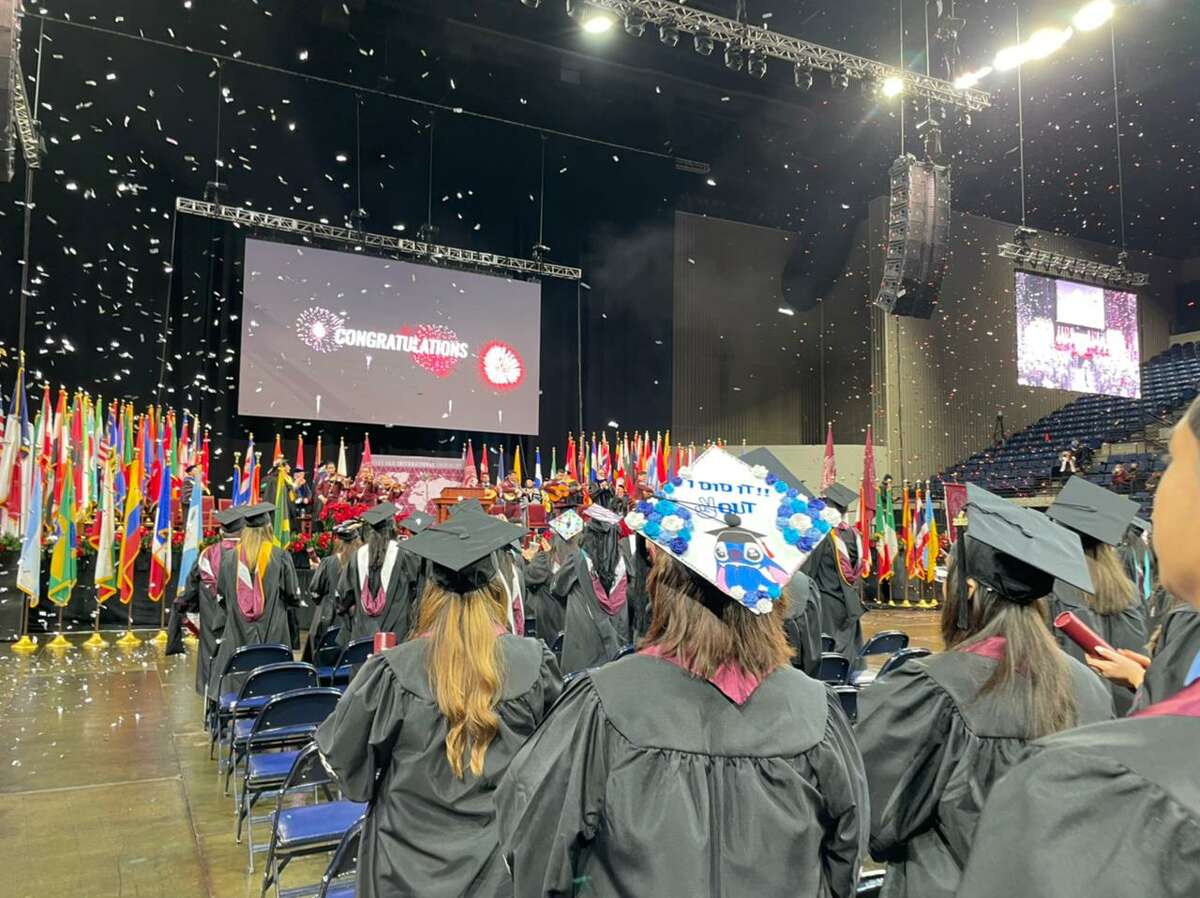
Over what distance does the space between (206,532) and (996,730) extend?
35.5ft

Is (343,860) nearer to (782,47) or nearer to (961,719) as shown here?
(961,719)

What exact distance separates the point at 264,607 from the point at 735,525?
527cm

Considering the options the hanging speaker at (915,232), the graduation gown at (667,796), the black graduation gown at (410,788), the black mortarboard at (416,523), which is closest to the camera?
the graduation gown at (667,796)

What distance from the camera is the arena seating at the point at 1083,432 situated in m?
16.3

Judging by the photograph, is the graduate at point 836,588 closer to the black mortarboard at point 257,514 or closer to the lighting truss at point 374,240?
the black mortarboard at point 257,514

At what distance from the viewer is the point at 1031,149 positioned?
1462cm

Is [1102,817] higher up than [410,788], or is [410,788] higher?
[1102,817]

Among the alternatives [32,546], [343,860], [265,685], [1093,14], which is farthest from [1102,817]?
[1093,14]

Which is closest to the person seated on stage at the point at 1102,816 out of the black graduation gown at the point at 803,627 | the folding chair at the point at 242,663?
the black graduation gown at the point at 803,627

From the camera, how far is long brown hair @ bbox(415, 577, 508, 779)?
2.14m

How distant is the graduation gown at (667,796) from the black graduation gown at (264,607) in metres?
5.13

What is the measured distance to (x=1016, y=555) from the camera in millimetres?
1821

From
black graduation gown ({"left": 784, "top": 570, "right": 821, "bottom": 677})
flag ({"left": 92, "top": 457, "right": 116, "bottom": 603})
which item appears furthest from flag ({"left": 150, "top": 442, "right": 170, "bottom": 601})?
black graduation gown ({"left": 784, "top": 570, "right": 821, "bottom": 677})

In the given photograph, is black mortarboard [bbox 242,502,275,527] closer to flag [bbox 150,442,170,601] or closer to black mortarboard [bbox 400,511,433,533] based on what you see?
black mortarboard [bbox 400,511,433,533]
